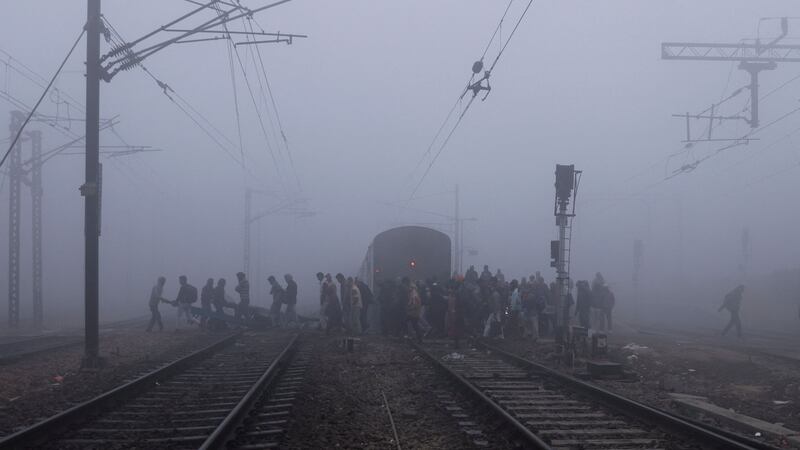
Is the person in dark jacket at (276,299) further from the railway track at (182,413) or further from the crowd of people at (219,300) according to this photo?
the railway track at (182,413)

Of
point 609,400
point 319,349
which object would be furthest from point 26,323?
point 609,400

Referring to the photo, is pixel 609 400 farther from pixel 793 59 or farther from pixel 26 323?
pixel 26 323

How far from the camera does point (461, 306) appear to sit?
22109 millimetres

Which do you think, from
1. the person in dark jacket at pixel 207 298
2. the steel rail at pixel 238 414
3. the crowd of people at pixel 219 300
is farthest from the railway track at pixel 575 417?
the person in dark jacket at pixel 207 298

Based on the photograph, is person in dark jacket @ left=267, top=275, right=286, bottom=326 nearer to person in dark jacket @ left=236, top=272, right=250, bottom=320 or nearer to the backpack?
person in dark jacket @ left=236, top=272, right=250, bottom=320

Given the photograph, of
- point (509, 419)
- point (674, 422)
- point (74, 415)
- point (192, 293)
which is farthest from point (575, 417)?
point (192, 293)

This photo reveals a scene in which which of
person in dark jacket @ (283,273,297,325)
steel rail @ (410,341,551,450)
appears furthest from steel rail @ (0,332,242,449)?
person in dark jacket @ (283,273,297,325)

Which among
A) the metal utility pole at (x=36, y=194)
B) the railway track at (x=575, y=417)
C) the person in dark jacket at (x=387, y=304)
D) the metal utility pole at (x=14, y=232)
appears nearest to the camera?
the railway track at (x=575, y=417)

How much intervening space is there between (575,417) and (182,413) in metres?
4.73

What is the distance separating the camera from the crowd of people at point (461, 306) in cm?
2267

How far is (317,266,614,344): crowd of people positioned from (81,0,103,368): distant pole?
319 inches

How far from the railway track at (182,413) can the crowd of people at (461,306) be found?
6.44m

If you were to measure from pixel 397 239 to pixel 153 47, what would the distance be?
12.7 m

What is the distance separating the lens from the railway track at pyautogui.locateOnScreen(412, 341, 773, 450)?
8859mm
